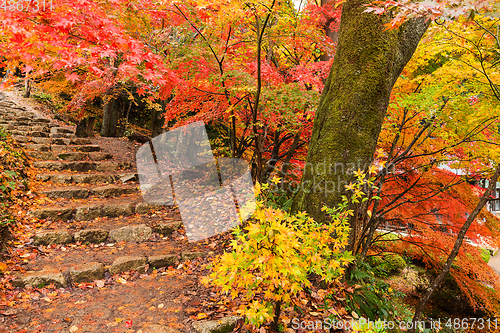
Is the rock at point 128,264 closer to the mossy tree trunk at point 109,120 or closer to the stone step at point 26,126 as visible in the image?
the stone step at point 26,126

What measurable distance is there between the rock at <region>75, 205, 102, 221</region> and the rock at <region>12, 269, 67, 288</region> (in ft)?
5.57

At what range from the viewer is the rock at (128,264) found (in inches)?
143

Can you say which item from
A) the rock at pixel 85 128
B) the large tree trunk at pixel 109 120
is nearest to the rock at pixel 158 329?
the rock at pixel 85 128

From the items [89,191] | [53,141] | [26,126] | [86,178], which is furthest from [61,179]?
[26,126]

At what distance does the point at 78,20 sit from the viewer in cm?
345

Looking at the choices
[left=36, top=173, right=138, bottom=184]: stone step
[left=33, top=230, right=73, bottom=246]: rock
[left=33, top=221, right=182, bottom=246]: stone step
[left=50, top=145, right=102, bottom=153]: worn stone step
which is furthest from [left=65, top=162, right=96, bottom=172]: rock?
[left=33, top=230, right=73, bottom=246]: rock

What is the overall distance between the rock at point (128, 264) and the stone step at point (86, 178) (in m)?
3.47

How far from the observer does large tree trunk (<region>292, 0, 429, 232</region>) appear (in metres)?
2.94

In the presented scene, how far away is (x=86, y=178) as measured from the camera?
247 inches

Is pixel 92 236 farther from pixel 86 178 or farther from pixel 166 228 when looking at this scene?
pixel 86 178

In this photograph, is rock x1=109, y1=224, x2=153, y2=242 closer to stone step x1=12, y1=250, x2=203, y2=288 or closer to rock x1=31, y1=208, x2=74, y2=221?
stone step x1=12, y1=250, x2=203, y2=288

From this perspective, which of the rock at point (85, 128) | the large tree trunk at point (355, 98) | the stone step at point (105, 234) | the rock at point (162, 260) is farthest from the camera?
the rock at point (85, 128)

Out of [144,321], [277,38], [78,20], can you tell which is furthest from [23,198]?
[277,38]

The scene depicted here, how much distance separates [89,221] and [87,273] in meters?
1.83
